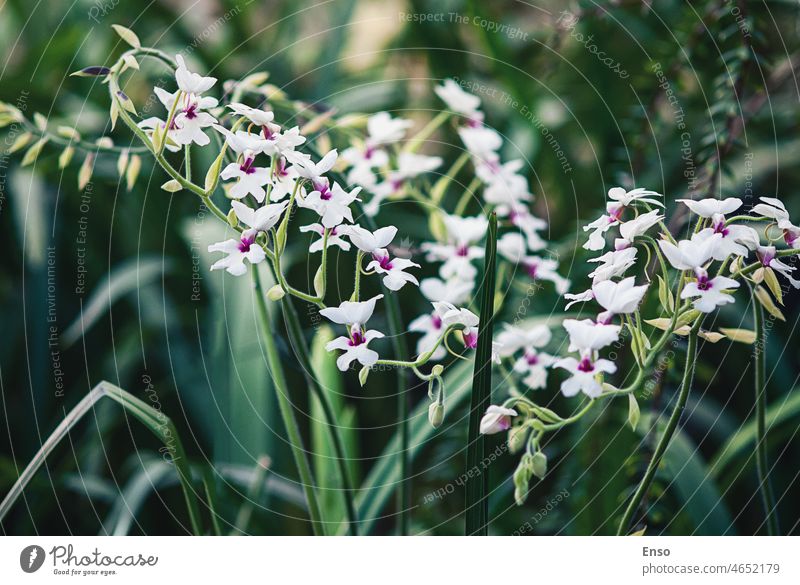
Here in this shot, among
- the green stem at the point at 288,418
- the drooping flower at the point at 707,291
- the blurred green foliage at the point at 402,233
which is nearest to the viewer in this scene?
the drooping flower at the point at 707,291

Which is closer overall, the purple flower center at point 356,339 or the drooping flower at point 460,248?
the purple flower center at point 356,339

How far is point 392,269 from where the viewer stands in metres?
0.34

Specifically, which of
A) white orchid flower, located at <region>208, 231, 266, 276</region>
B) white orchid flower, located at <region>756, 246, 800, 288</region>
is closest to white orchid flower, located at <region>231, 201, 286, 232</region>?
white orchid flower, located at <region>208, 231, 266, 276</region>

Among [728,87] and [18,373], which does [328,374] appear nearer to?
[728,87]

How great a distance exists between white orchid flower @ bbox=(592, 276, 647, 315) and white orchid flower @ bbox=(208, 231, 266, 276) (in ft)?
0.48

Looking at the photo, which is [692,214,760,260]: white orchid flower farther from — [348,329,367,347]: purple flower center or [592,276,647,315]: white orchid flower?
[348,329,367,347]: purple flower center

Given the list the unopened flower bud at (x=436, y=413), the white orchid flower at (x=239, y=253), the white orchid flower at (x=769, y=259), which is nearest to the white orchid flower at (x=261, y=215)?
the white orchid flower at (x=239, y=253)

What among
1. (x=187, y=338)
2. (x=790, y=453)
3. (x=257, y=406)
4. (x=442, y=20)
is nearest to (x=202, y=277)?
(x=187, y=338)

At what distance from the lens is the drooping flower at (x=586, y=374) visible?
30 centimetres

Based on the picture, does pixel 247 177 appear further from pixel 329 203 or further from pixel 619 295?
pixel 619 295

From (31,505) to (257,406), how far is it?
0.77 feet

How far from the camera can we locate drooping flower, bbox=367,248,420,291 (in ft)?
1.08

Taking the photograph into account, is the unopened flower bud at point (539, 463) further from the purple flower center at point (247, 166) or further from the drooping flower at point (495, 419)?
the purple flower center at point (247, 166)
